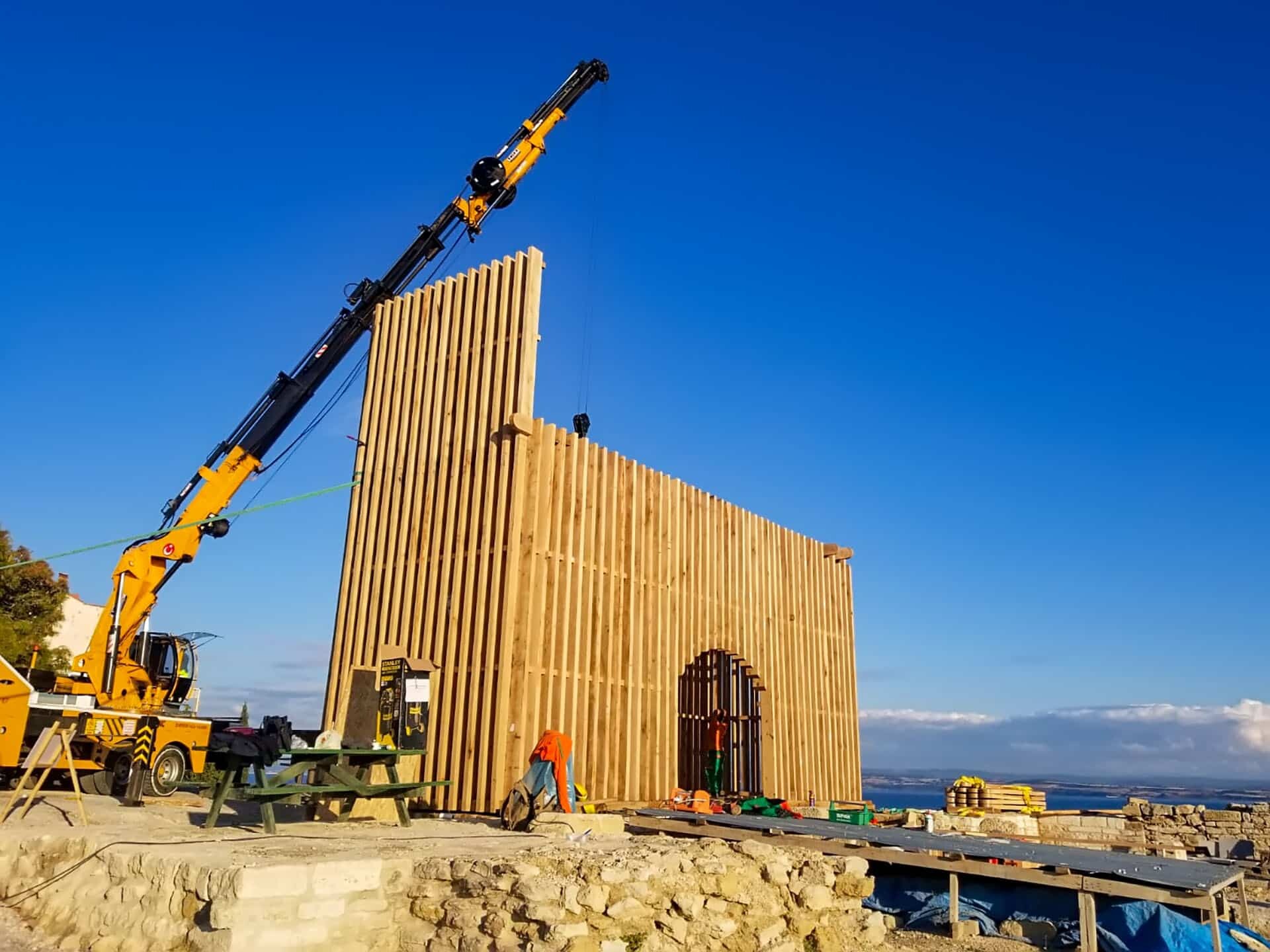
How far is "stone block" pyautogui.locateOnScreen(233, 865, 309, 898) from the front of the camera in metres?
6.66

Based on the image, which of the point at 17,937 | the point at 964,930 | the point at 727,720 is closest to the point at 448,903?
the point at 17,937

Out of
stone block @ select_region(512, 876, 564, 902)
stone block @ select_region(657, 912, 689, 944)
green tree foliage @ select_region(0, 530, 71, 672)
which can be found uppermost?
green tree foliage @ select_region(0, 530, 71, 672)

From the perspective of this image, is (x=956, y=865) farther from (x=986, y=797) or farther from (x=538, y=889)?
(x=986, y=797)

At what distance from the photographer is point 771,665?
18.5m

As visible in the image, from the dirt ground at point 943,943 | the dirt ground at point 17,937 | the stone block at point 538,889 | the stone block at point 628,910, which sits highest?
the stone block at point 538,889

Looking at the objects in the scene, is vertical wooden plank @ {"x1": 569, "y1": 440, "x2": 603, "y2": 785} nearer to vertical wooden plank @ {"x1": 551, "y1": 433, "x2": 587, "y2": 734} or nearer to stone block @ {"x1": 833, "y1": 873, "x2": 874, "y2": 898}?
vertical wooden plank @ {"x1": 551, "y1": 433, "x2": 587, "y2": 734}

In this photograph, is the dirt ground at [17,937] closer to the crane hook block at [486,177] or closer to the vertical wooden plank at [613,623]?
the vertical wooden plank at [613,623]

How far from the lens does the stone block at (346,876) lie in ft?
23.1

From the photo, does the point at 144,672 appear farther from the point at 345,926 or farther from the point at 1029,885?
the point at 1029,885

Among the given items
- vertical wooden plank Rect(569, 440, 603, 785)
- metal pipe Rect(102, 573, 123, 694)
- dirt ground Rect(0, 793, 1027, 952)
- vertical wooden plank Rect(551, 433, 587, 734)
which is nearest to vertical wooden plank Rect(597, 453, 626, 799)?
vertical wooden plank Rect(569, 440, 603, 785)

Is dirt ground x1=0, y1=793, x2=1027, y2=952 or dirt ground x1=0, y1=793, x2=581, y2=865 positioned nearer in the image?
dirt ground x1=0, y1=793, x2=1027, y2=952

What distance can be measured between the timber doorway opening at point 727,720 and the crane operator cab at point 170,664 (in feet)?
31.0

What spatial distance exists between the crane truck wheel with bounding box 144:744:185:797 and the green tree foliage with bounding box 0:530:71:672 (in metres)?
12.9

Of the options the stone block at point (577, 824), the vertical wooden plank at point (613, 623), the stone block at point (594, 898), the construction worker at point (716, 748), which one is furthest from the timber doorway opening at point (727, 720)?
the stone block at point (594, 898)
